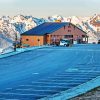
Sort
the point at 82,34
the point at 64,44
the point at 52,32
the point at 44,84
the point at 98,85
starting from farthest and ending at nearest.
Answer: the point at 82,34 < the point at 52,32 < the point at 64,44 < the point at 44,84 < the point at 98,85

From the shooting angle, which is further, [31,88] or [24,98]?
[31,88]

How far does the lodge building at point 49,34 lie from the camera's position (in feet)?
318

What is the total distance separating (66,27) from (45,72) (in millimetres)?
74461

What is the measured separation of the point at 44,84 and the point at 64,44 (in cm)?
5849

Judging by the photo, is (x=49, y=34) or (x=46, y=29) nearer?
(x=49, y=34)

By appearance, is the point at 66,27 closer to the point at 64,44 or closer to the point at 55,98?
the point at 64,44

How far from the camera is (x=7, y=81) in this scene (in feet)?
78.7

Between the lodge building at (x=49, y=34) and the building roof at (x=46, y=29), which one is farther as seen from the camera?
the building roof at (x=46, y=29)

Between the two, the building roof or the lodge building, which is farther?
the building roof

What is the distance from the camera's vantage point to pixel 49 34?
316ft

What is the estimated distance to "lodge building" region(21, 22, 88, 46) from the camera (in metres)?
96.8

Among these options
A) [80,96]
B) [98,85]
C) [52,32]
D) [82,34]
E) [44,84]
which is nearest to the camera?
[80,96]

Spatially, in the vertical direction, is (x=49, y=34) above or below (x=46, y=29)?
below

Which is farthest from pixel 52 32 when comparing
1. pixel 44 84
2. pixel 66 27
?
pixel 44 84
